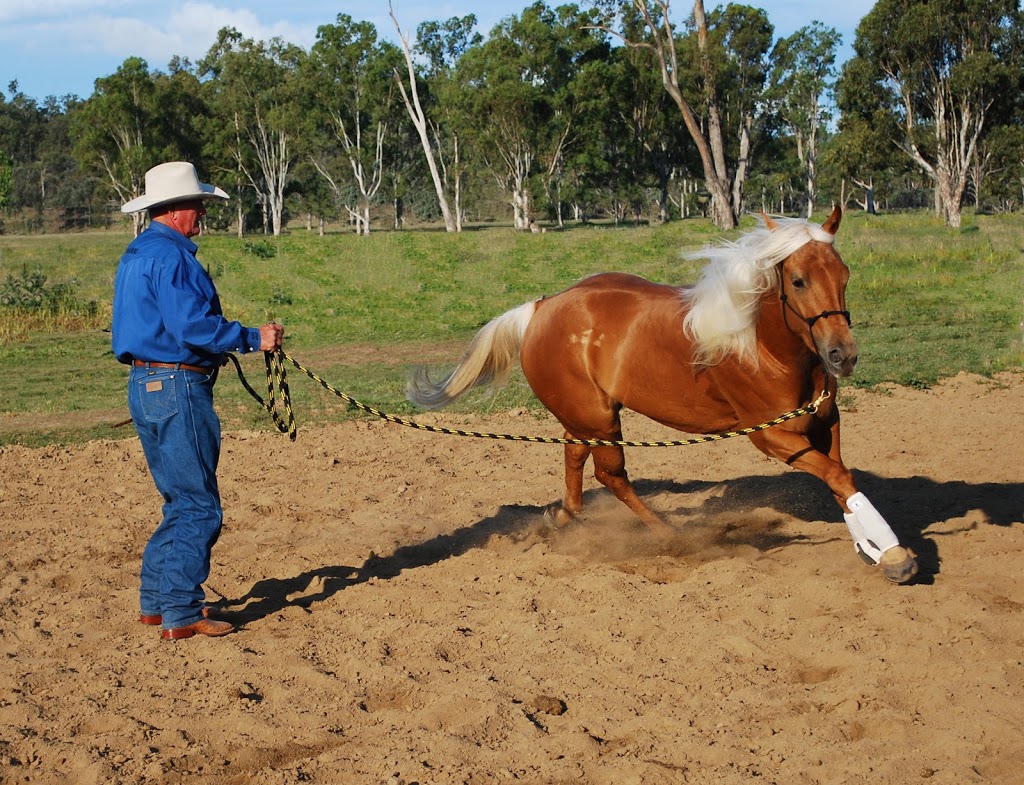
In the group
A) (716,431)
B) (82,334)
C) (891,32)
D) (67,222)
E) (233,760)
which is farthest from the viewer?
(67,222)

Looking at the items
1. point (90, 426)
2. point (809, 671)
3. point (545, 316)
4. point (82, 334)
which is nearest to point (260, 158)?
point (82, 334)

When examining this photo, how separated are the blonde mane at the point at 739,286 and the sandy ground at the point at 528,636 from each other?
48.4 inches

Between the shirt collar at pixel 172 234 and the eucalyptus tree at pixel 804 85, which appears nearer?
the shirt collar at pixel 172 234

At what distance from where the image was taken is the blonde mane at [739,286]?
17.5ft

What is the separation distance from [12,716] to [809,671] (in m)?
3.20

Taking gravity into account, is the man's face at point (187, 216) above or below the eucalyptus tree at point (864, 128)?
below

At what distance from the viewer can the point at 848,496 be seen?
5.30 m

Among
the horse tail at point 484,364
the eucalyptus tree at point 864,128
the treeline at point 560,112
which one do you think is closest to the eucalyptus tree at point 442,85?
the treeline at point 560,112

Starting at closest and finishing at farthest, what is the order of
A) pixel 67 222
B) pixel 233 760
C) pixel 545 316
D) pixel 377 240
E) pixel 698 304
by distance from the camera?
pixel 233 760
pixel 698 304
pixel 545 316
pixel 377 240
pixel 67 222

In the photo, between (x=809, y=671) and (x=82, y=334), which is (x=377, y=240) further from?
(x=809, y=671)

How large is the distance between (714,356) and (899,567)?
1.49 meters

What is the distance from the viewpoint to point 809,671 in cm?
432

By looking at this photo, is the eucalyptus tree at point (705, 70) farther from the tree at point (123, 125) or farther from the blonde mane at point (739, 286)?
the blonde mane at point (739, 286)

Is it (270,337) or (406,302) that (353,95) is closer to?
(406,302)
